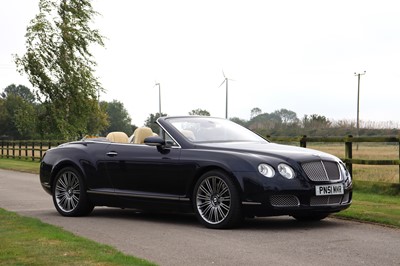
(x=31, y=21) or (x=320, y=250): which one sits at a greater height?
(x=31, y=21)

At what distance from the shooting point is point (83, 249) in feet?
24.2

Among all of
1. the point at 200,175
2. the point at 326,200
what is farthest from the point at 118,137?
the point at 326,200

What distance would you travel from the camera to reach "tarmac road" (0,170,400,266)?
7020mm

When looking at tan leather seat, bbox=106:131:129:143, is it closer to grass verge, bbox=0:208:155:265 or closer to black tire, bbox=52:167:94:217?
black tire, bbox=52:167:94:217

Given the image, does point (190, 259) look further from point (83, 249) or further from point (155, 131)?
point (155, 131)

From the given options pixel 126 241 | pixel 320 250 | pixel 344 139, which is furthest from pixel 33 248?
pixel 344 139

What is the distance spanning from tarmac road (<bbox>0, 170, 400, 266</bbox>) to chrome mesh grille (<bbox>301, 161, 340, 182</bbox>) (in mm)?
668

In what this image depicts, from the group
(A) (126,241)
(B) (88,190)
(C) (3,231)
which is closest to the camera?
(A) (126,241)

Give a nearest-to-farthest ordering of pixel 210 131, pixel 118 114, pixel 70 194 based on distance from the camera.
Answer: pixel 210 131
pixel 70 194
pixel 118 114

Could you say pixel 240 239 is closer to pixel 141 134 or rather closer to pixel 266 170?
pixel 266 170

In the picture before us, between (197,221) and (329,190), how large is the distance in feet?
6.64

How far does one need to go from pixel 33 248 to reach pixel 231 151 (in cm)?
307

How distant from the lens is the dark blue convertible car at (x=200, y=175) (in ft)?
29.6

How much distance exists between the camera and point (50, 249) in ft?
24.1
